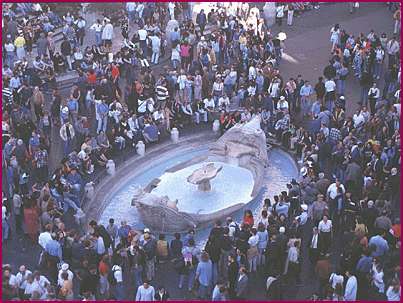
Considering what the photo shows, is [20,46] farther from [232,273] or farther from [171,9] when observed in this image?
[232,273]

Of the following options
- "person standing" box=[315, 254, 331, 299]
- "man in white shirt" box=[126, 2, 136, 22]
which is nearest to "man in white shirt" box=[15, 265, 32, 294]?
"person standing" box=[315, 254, 331, 299]

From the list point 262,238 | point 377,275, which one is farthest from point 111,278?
point 377,275

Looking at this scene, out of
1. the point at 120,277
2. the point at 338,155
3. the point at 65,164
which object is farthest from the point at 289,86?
the point at 120,277

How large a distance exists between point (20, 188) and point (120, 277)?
216 inches

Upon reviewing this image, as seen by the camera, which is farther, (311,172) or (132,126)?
(132,126)

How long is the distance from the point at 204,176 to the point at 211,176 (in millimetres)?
190

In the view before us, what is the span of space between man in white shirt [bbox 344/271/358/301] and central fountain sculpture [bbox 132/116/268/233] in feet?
16.4

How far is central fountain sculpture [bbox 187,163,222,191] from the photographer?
73.4 feet

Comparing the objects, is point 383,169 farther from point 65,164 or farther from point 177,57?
point 177,57

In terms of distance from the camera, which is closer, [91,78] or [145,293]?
[145,293]

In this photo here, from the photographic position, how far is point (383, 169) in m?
21.7

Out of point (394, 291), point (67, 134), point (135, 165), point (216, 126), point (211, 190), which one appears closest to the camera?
point (394, 291)

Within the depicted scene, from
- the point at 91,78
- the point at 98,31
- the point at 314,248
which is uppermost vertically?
the point at 98,31

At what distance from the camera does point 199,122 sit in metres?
26.3
